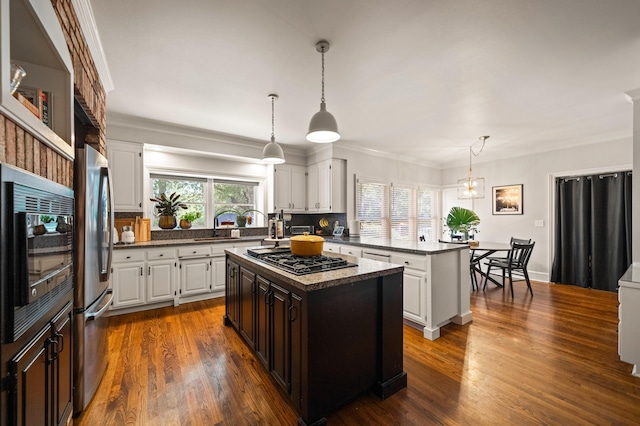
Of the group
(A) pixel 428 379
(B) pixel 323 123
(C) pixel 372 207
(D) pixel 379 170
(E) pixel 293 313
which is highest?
(D) pixel 379 170

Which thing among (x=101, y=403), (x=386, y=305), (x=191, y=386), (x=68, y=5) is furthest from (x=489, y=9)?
(x=101, y=403)

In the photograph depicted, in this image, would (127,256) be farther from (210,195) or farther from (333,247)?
(333,247)

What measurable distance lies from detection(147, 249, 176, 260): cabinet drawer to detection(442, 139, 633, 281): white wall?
6.10 metres

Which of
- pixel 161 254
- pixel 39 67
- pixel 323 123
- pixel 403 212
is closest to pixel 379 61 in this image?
pixel 323 123

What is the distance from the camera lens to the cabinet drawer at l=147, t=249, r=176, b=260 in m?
3.68

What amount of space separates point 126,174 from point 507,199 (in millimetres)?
6819

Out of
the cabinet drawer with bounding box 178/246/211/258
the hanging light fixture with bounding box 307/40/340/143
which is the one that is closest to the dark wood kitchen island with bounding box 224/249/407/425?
the hanging light fixture with bounding box 307/40/340/143

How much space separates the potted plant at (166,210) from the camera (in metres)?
4.23

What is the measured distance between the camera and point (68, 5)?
1.62 meters

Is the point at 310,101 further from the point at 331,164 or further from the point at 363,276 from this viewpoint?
the point at 363,276

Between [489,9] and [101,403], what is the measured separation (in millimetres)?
3632

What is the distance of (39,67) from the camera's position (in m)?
1.48

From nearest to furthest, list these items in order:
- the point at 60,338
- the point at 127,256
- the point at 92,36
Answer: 1. the point at 60,338
2. the point at 92,36
3. the point at 127,256

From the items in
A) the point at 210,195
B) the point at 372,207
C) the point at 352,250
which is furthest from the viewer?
the point at 372,207
